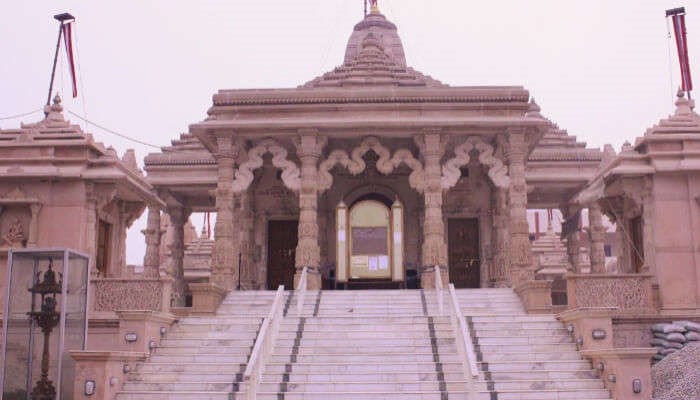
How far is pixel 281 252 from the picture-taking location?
83.0ft

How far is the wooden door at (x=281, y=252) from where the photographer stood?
25.2 meters

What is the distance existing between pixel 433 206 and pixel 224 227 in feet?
16.8

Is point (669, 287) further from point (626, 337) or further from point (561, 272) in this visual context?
point (561, 272)

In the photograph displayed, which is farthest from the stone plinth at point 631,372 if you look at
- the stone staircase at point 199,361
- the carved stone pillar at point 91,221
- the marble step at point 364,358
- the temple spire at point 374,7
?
the temple spire at point 374,7

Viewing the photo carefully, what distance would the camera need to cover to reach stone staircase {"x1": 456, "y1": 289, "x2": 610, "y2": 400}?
42.8 feet

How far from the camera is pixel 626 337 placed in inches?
648

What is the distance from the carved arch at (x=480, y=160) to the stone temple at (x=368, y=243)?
0.04 meters

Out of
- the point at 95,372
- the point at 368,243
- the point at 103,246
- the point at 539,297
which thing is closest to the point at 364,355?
the point at 539,297

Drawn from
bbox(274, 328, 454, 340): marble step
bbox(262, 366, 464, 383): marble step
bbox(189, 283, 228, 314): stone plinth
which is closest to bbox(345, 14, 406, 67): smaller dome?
bbox(189, 283, 228, 314): stone plinth

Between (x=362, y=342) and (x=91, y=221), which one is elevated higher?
(x=91, y=221)

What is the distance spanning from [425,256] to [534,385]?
7.30m

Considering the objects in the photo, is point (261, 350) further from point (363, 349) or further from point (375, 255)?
point (375, 255)

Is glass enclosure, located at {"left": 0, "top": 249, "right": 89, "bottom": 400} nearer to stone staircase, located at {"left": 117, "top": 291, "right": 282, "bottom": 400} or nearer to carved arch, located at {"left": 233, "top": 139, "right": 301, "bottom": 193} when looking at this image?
stone staircase, located at {"left": 117, "top": 291, "right": 282, "bottom": 400}

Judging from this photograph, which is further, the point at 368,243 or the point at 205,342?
the point at 368,243
